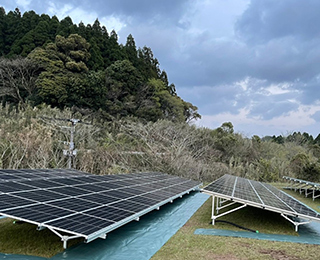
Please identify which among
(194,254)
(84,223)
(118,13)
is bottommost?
(194,254)

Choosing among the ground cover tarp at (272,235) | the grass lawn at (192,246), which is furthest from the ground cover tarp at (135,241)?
the ground cover tarp at (272,235)

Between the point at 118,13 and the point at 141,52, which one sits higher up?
the point at 141,52

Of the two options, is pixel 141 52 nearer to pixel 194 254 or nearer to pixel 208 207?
pixel 208 207

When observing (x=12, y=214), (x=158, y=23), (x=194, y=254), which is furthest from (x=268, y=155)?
(x=12, y=214)

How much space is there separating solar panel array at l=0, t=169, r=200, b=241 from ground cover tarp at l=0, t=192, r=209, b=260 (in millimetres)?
506

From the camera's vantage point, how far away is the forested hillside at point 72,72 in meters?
24.6

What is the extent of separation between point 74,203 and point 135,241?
142 cm

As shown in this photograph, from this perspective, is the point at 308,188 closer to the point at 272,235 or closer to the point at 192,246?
the point at 272,235

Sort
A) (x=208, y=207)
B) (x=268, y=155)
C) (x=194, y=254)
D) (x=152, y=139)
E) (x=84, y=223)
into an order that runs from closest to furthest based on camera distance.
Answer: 1. (x=84, y=223)
2. (x=194, y=254)
3. (x=208, y=207)
4. (x=152, y=139)
5. (x=268, y=155)

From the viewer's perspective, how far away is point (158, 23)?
1405 cm

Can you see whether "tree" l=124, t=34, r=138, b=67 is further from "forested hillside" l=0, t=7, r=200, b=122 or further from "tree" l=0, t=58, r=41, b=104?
"tree" l=0, t=58, r=41, b=104

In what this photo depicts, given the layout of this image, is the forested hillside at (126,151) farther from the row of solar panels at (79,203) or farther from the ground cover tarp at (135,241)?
the ground cover tarp at (135,241)

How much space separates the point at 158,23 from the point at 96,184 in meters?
10.0

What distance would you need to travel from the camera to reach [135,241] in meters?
5.23
